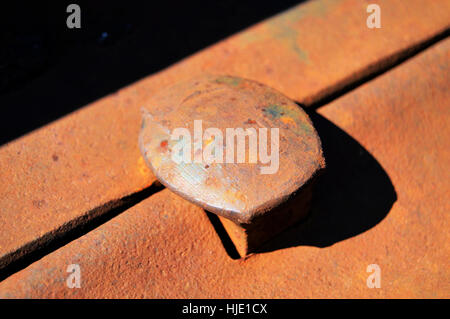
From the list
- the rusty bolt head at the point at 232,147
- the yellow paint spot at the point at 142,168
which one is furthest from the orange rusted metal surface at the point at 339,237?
the rusty bolt head at the point at 232,147

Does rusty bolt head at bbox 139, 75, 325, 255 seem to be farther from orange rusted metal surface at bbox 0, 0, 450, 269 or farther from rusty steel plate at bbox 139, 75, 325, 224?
orange rusted metal surface at bbox 0, 0, 450, 269

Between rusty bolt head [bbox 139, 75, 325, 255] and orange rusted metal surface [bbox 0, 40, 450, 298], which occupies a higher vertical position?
rusty bolt head [bbox 139, 75, 325, 255]

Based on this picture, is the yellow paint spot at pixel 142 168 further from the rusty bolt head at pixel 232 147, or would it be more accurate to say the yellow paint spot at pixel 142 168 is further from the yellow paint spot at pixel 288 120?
the yellow paint spot at pixel 288 120

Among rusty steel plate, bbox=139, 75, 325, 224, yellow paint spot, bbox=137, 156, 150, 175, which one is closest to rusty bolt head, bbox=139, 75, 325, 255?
rusty steel plate, bbox=139, 75, 325, 224

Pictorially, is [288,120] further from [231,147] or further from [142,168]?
[142,168]

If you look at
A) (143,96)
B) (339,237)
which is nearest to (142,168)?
(143,96)

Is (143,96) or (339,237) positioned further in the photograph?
(143,96)
